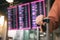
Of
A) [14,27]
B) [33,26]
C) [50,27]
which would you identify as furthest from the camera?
[14,27]

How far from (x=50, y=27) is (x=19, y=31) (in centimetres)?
122

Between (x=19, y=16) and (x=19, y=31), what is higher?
(x=19, y=16)

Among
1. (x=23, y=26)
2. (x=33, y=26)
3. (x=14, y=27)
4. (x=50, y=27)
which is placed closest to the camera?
(x=50, y=27)

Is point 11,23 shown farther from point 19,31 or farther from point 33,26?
point 33,26

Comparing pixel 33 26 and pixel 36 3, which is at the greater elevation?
pixel 36 3

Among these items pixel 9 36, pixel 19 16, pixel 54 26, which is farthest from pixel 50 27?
pixel 9 36

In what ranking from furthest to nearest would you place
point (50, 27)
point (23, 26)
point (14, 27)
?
point (14, 27) → point (23, 26) → point (50, 27)

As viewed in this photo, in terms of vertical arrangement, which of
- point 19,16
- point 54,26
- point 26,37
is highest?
point 19,16

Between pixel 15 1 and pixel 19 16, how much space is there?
1.02 feet

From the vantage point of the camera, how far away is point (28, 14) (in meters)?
2.34

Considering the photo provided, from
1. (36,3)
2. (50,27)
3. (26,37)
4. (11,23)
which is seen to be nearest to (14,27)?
(11,23)

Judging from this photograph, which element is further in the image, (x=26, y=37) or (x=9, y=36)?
(x=9, y=36)

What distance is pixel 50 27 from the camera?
1263 millimetres

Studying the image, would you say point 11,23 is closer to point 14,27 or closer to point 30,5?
point 14,27
